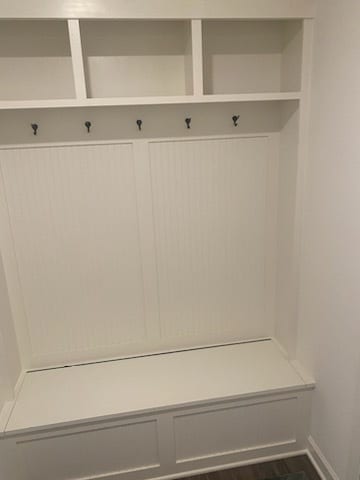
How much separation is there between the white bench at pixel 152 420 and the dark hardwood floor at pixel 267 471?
1.8 inches

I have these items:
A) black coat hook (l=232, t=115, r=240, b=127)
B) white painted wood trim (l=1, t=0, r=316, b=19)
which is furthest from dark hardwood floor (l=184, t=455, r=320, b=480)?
white painted wood trim (l=1, t=0, r=316, b=19)

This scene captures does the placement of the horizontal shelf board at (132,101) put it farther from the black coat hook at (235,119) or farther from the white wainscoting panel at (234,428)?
the white wainscoting panel at (234,428)

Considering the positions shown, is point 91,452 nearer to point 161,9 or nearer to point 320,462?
point 320,462

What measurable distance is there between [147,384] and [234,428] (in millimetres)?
538

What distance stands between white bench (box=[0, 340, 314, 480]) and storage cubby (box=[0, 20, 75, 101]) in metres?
1.61

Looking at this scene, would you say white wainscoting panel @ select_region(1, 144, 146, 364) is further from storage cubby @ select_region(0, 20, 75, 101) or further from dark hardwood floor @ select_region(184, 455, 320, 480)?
dark hardwood floor @ select_region(184, 455, 320, 480)

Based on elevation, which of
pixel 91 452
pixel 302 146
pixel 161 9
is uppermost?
pixel 161 9

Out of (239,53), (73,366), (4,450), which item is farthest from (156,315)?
(239,53)

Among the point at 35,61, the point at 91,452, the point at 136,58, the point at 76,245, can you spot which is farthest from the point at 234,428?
the point at 35,61

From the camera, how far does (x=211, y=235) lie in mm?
2182

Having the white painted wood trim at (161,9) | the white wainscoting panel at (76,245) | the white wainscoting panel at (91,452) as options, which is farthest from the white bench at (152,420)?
the white painted wood trim at (161,9)

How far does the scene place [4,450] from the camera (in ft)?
5.71

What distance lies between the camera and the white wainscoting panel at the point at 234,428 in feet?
6.30

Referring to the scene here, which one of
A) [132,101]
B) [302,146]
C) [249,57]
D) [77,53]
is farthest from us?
[249,57]
